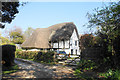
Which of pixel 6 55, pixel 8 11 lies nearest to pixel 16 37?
pixel 8 11

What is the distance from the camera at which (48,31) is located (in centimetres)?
2712

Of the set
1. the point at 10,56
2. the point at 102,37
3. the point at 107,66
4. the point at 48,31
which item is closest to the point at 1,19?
the point at 10,56

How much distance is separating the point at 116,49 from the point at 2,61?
8011 mm

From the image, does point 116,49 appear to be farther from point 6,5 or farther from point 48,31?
point 48,31

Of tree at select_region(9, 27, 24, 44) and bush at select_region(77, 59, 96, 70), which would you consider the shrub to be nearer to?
bush at select_region(77, 59, 96, 70)

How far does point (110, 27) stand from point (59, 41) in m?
15.6

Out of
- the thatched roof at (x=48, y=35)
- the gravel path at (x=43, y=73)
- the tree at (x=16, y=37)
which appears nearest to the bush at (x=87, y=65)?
the gravel path at (x=43, y=73)

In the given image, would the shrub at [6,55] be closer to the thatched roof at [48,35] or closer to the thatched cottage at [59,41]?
the thatched cottage at [59,41]

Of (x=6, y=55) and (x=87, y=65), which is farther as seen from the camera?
(x=87, y=65)

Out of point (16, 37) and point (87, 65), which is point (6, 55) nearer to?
point (87, 65)

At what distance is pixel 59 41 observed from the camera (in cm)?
2139

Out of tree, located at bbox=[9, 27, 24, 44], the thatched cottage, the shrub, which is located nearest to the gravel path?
the shrub

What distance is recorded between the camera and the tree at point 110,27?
5.98 metres

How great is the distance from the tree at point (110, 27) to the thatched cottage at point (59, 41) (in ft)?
42.4
